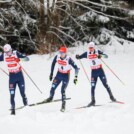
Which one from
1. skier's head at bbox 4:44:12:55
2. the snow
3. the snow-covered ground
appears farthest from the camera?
the snow

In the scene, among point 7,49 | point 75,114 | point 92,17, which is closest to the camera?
point 75,114

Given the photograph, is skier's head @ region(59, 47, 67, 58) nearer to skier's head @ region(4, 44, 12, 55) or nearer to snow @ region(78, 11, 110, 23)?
skier's head @ region(4, 44, 12, 55)

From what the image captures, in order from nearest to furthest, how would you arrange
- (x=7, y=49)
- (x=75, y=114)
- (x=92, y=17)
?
→ (x=75, y=114) < (x=7, y=49) < (x=92, y=17)

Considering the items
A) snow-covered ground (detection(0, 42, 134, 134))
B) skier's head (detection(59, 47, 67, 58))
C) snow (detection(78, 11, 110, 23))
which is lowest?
snow-covered ground (detection(0, 42, 134, 134))

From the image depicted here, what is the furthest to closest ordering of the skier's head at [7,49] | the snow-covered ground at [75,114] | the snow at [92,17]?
the snow at [92,17] → the skier's head at [7,49] → the snow-covered ground at [75,114]

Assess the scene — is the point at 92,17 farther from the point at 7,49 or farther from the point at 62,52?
the point at 7,49

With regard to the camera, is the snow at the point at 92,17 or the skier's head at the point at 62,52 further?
the snow at the point at 92,17

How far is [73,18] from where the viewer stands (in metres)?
20.6

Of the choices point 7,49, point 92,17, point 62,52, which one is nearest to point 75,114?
point 62,52

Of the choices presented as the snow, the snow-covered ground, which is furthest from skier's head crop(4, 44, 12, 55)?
the snow

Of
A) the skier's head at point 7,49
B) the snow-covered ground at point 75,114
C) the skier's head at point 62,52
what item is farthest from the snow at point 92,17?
the skier's head at point 7,49

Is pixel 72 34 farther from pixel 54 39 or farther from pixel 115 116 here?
pixel 115 116

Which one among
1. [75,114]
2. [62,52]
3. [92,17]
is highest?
[92,17]

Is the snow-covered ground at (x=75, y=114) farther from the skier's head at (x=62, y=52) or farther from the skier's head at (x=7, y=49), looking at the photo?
the skier's head at (x=7, y=49)
